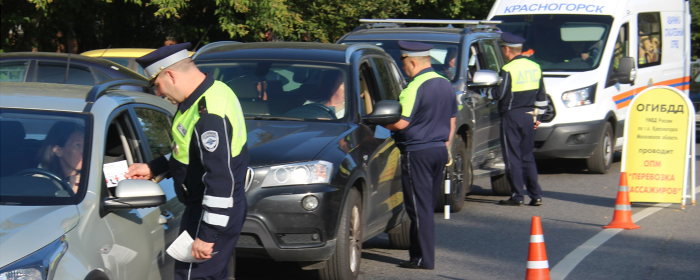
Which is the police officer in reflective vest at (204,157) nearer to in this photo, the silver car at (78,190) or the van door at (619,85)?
the silver car at (78,190)

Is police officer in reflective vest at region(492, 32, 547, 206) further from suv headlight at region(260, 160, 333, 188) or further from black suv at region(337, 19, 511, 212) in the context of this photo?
suv headlight at region(260, 160, 333, 188)

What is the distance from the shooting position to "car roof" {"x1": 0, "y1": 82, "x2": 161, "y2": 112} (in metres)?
4.07

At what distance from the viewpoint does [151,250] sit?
4.10 m

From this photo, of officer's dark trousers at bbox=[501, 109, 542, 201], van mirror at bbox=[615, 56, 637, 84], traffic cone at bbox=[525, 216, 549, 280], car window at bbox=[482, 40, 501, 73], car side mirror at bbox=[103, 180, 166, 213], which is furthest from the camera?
van mirror at bbox=[615, 56, 637, 84]

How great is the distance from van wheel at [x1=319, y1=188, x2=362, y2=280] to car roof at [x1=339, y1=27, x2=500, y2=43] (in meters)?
4.39

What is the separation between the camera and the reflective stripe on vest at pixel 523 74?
991cm

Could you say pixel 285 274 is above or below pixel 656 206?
above

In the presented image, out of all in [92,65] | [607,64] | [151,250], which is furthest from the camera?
[607,64]

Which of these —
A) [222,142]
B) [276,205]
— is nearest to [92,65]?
[276,205]

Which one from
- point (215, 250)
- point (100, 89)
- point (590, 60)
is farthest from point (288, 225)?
point (590, 60)

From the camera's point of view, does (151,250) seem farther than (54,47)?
No

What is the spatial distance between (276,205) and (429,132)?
1585mm

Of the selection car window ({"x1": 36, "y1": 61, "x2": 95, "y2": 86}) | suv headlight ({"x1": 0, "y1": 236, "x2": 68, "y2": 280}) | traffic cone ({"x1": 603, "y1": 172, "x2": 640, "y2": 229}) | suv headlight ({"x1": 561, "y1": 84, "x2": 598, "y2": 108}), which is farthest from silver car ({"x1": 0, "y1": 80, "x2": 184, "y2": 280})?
suv headlight ({"x1": 561, "y1": 84, "x2": 598, "y2": 108})

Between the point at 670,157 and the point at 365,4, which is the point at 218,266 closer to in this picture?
the point at 670,157
